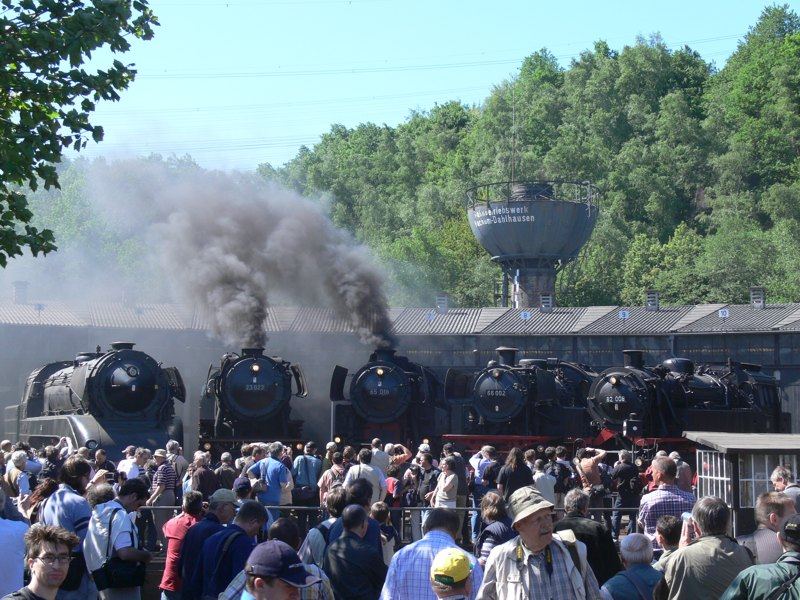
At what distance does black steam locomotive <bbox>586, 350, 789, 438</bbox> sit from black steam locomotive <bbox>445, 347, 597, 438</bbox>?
40.2 inches

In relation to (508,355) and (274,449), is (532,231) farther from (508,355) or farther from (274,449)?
(274,449)

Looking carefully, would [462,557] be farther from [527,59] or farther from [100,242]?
[527,59]

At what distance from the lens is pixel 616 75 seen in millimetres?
92000

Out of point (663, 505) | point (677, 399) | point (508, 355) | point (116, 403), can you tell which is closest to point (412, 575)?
point (663, 505)

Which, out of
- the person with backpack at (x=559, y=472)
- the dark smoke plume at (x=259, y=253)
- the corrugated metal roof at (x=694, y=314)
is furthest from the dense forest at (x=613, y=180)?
the person with backpack at (x=559, y=472)

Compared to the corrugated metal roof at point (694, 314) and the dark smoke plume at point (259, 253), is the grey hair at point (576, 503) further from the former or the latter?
the corrugated metal roof at point (694, 314)

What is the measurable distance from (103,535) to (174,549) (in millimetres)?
875

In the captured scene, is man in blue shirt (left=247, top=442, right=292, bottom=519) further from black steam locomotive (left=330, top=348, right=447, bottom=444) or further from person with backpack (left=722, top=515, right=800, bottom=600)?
black steam locomotive (left=330, top=348, right=447, bottom=444)

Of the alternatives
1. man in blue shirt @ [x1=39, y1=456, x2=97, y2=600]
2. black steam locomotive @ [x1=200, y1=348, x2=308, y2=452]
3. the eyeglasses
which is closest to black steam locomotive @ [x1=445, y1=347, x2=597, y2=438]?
black steam locomotive @ [x1=200, y1=348, x2=308, y2=452]

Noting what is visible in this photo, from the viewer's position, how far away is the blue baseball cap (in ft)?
17.0

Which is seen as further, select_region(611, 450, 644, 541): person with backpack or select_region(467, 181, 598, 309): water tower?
select_region(467, 181, 598, 309): water tower

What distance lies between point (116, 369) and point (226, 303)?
7395 mm

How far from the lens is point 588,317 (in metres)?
45.2

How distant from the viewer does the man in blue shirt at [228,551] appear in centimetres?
808
